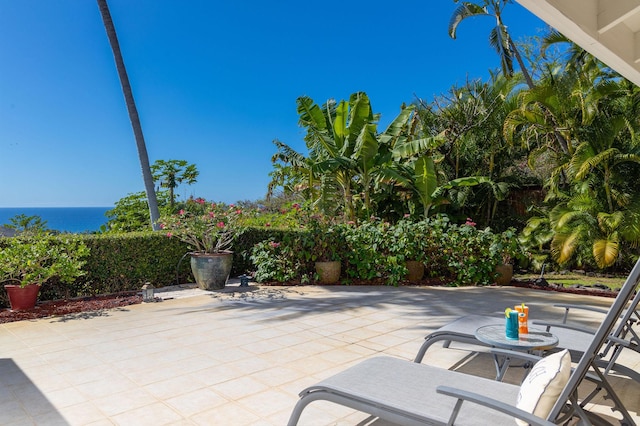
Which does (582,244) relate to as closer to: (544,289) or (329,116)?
(544,289)

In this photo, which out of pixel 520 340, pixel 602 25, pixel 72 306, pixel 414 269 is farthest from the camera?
pixel 414 269

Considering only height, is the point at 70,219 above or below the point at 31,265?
above

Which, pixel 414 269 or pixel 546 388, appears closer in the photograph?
pixel 546 388

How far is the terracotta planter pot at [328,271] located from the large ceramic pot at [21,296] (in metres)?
4.66

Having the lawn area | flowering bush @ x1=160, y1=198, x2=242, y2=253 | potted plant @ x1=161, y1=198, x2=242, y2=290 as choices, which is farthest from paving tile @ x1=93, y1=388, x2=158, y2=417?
the lawn area

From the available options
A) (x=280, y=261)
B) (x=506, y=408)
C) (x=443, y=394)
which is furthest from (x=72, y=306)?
(x=506, y=408)

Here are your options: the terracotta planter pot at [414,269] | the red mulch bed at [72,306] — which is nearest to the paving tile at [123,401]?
the red mulch bed at [72,306]

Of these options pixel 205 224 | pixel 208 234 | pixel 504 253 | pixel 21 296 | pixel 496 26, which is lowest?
pixel 21 296

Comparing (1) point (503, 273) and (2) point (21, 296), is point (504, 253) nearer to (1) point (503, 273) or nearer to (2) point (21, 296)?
(1) point (503, 273)

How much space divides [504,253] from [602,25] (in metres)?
6.92

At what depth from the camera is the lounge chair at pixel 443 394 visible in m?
1.86

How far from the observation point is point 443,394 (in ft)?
6.48

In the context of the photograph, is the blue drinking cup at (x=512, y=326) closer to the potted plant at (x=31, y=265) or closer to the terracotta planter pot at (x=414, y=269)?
the terracotta planter pot at (x=414, y=269)

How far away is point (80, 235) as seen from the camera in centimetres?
763
